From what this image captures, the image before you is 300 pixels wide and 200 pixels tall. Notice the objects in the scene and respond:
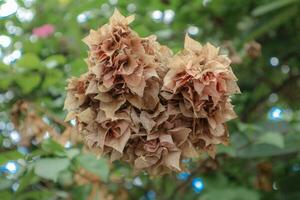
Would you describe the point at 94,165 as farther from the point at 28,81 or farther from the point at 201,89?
the point at 201,89

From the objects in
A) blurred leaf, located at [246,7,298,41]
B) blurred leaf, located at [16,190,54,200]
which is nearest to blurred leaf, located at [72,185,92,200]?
blurred leaf, located at [16,190,54,200]

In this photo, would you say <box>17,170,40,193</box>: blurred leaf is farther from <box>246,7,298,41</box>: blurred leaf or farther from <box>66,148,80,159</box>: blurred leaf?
<box>246,7,298,41</box>: blurred leaf

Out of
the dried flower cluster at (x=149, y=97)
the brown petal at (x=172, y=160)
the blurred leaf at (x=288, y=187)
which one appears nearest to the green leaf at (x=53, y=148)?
the dried flower cluster at (x=149, y=97)

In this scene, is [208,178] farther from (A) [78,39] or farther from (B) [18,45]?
(B) [18,45]

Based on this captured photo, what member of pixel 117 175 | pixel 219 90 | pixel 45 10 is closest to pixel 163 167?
pixel 219 90

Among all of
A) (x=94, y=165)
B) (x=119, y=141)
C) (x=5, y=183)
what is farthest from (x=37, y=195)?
(x=119, y=141)
